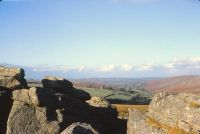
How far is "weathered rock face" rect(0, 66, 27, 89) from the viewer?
111ft

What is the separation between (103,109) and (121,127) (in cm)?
262

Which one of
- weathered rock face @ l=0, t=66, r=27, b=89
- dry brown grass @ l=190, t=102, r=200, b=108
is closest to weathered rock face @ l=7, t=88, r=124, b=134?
weathered rock face @ l=0, t=66, r=27, b=89

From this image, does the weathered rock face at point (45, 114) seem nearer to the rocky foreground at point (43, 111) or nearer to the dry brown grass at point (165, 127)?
the rocky foreground at point (43, 111)

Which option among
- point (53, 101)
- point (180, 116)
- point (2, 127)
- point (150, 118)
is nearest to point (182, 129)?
point (180, 116)

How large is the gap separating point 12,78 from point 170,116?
1555 cm

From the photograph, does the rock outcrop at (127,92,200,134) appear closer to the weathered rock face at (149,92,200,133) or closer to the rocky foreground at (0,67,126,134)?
the weathered rock face at (149,92,200,133)

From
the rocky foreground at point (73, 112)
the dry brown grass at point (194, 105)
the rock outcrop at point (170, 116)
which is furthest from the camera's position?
the rocky foreground at point (73, 112)

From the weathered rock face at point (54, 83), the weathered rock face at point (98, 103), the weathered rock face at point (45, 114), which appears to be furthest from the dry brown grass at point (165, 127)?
the weathered rock face at point (54, 83)

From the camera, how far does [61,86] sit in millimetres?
38906

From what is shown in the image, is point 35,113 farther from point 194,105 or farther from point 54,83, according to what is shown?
point 194,105

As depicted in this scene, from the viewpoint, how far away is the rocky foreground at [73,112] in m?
25.0

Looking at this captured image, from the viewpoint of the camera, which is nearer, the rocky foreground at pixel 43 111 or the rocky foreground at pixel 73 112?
the rocky foreground at pixel 73 112

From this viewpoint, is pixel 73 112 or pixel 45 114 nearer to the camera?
pixel 45 114

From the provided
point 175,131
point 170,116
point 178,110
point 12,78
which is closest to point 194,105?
point 178,110
